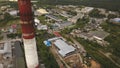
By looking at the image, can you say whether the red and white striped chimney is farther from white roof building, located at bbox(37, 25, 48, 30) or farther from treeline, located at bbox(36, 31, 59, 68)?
white roof building, located at bbox(37, 25, 48, 30)

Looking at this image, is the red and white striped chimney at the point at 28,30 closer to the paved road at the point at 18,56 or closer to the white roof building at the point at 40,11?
the paved road at the point at 18,56

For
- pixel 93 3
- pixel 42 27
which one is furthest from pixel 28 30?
pixel 93 3

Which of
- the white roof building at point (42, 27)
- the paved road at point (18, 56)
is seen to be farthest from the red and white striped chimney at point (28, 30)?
the white roof building at point (42, 27)

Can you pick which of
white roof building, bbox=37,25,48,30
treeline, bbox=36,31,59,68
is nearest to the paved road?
treeline, bbox=36,31,59,68

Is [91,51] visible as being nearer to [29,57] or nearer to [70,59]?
[70,59]

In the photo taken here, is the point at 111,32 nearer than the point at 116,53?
No

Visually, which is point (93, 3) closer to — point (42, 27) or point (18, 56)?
point (42, 27)

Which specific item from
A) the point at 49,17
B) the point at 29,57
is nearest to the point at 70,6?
the point at 49,17
